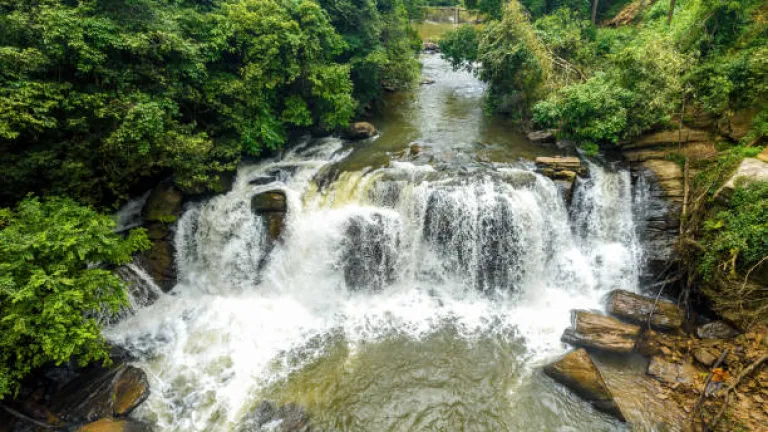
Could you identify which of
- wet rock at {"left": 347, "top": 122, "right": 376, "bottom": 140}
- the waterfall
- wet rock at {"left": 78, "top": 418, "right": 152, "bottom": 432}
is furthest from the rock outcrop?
wet rock at {"left": 347, "top": 122, "right": 376, "bottom": 140}

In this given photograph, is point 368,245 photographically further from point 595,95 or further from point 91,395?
point 595,95

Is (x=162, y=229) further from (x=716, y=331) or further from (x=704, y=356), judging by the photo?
(x=716, y=331)

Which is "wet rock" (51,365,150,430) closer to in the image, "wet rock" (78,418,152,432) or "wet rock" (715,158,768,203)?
"wet rock" (78,418,152,432)

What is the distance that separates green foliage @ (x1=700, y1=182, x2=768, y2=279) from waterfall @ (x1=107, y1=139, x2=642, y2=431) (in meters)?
1.96

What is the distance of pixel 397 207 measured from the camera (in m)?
12.1

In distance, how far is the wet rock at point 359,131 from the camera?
16266 millimetres

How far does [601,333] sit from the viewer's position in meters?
9.84

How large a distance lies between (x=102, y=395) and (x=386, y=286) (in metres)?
7.61

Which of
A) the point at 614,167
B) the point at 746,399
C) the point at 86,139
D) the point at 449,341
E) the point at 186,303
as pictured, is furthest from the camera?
the point at 614,167

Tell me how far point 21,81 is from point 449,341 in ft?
38.3

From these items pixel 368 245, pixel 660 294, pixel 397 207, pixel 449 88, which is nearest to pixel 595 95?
pixel 660 294

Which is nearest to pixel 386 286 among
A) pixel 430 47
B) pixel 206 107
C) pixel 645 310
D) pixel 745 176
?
pixel 645 310

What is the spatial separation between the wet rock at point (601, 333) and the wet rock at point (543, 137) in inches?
299

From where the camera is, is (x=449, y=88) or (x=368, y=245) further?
(x=449, y=88)
